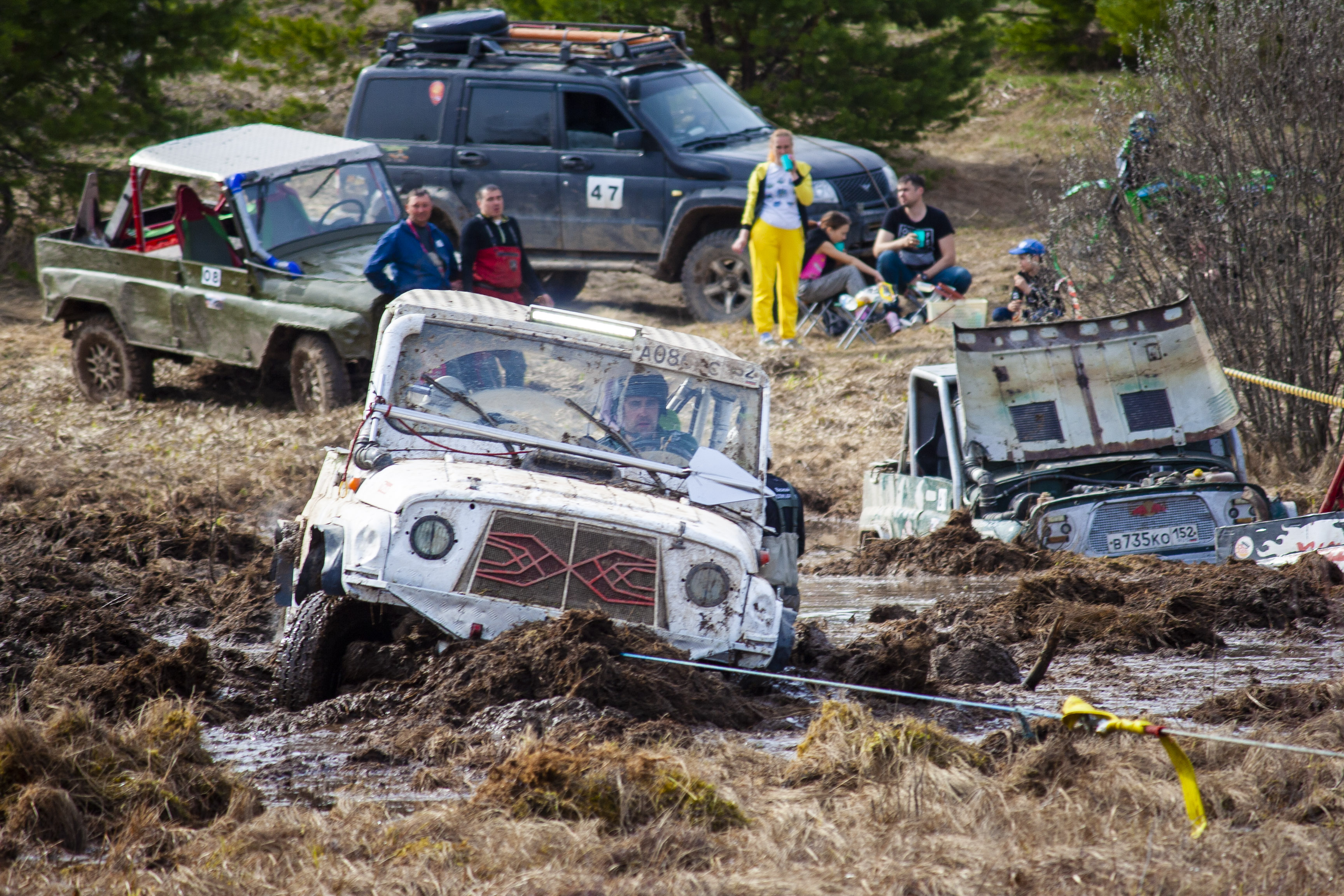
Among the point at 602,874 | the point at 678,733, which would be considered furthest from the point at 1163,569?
the point at 602,874

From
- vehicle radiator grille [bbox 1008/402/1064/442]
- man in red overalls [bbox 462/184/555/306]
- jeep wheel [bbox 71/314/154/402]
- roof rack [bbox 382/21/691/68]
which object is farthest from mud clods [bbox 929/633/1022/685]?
roof rack [bbox 382/21/691/68]

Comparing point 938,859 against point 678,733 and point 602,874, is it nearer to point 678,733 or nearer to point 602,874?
point 602,874

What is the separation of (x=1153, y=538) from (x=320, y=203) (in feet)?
25.3

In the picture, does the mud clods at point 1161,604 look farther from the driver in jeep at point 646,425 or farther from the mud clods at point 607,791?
the mud clods at point 607,791

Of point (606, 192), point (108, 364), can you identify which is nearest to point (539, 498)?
point (108, 364)

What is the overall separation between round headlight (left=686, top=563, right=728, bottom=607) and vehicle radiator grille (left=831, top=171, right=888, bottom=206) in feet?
30.0

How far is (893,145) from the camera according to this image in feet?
62.7

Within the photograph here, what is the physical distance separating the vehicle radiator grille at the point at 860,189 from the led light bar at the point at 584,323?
7873 mm

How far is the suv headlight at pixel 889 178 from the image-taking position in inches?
575

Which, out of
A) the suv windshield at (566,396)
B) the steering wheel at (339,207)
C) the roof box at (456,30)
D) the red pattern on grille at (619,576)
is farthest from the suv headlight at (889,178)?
the red pattern on grille at (619,576)

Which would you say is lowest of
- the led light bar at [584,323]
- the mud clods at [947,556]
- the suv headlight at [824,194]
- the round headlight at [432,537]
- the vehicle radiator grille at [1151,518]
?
the round headlight at [432,537]

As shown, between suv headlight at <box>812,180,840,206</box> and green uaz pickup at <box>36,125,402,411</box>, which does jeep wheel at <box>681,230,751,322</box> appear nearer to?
suv headlight at <box>812,180,840,206</box>

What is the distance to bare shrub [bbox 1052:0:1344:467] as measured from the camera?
10039 millimetres

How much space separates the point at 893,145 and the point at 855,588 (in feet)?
38.0
